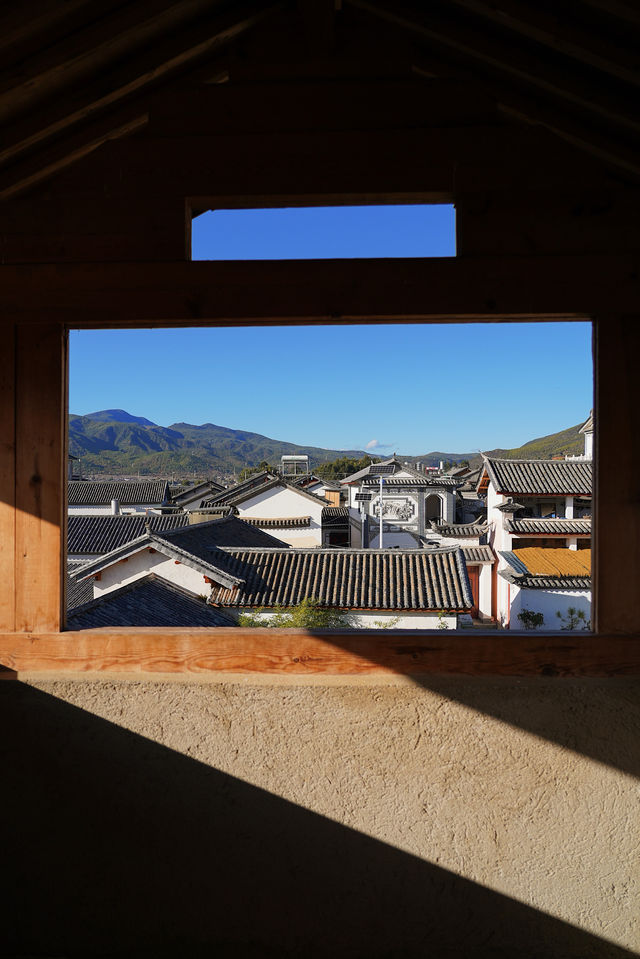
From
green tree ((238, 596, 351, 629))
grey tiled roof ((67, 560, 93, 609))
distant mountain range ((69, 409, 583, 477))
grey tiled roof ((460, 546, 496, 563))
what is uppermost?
distant mountain range ((69, 409, 583, 477))

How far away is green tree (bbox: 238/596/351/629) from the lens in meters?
7.85

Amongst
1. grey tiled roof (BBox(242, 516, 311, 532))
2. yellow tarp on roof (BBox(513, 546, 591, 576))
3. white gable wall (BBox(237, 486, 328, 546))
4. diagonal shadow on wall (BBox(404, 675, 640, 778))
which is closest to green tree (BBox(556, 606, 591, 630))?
yellow tarp on roof (BBox(513, 546, 591, 576))

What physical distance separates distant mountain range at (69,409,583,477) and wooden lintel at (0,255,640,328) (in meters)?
10.1

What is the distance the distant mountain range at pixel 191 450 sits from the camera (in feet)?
62.1

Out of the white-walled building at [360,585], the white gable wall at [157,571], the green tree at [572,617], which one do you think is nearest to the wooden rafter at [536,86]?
the white-walled building at [360,585]

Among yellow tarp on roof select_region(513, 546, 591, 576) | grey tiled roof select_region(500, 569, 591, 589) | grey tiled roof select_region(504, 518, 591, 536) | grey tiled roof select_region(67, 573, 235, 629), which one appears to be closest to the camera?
grey tiled roof select_region(67, 573, 235, 629)

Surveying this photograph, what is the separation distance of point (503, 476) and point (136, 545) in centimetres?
913

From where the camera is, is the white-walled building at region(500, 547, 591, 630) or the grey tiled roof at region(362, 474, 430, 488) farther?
the grey tiled roof at region(362, 474, 430, 488)

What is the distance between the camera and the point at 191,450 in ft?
97.6

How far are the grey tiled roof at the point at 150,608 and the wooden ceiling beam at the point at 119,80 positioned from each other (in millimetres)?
4432

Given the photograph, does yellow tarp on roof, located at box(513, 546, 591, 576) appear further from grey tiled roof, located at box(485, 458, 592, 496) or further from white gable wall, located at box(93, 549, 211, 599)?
white gable wall, located at box(93, 549, 211, 599)

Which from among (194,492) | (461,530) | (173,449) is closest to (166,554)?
(461,530)

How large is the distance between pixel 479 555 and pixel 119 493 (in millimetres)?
14553

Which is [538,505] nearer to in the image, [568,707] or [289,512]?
[289,512]
